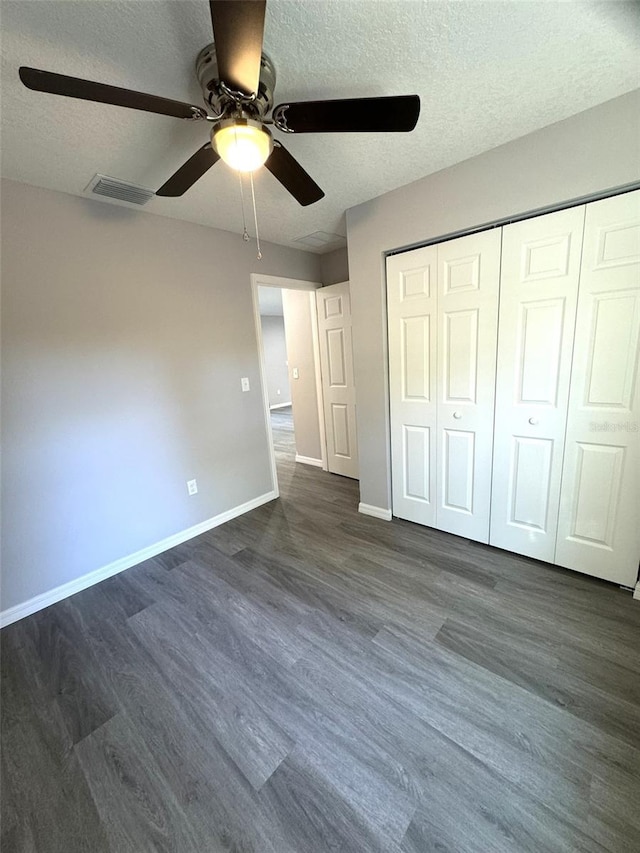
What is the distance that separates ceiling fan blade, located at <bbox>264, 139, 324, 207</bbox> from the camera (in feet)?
4.19

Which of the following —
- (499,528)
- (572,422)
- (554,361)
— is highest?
(554,361)

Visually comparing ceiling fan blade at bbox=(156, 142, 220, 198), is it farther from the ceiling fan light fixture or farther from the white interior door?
the white interior door

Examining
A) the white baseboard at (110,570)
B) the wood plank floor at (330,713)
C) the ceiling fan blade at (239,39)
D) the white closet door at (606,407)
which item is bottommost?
the wood plank floor at (330,713)

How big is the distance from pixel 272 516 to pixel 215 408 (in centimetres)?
108

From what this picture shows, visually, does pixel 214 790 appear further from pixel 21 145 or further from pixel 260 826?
pixel 21 145

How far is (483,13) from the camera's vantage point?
3.51 feet

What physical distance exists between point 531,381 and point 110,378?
104 inches

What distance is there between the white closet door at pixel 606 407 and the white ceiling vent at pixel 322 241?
6.35ft

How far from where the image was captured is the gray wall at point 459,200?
1539 mm

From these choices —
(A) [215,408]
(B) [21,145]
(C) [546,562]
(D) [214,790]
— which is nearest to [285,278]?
(A) [215,408]

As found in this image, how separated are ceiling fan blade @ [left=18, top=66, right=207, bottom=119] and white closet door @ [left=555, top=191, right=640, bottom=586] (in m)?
1.88

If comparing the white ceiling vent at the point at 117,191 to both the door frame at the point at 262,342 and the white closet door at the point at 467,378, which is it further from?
the white closet door at the point at 467,378

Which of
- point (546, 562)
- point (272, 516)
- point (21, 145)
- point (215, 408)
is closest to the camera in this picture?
point (21, 145)

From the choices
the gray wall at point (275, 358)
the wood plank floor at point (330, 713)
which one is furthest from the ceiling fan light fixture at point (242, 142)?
the gray wall at point (275, 358)
